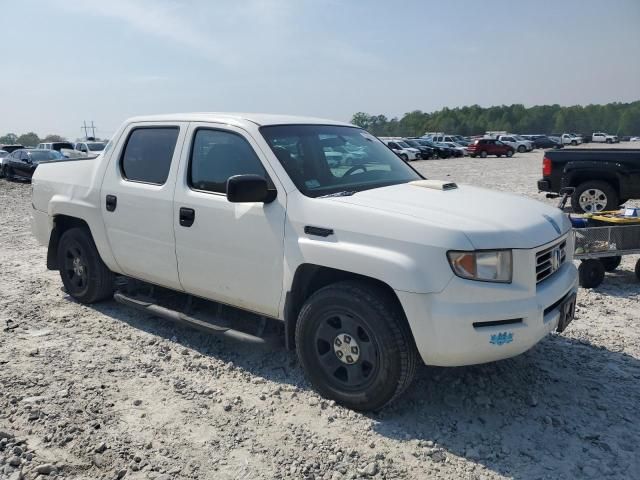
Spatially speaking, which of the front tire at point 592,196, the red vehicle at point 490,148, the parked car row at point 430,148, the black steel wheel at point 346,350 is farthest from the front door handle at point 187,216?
the red vehicle at point 490,148

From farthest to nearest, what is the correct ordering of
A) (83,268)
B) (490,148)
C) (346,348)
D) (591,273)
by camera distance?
(490,148) → (591,273) → (83,268) → (346,348)

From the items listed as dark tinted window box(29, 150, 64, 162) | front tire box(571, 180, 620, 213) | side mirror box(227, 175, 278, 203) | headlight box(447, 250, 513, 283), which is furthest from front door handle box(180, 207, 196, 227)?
dark tinted window box(29, 150, 64, 162)

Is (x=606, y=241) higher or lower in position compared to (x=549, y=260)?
lower

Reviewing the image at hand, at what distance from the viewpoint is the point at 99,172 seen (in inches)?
199

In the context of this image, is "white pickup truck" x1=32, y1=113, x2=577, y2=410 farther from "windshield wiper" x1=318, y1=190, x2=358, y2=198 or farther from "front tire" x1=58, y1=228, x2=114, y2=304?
"front tire" x1=58, y1=228, x2=114, y2=304

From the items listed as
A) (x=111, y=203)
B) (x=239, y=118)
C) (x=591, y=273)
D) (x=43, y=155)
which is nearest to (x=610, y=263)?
(x=591, y=273)

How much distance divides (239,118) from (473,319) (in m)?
2.31

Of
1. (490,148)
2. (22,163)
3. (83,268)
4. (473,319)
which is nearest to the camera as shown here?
(473,319)

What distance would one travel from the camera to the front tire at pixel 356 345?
3.26 meters

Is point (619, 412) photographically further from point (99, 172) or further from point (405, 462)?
point (99, 172)

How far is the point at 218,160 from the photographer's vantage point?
165 inches

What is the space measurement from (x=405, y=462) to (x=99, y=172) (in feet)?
12.2

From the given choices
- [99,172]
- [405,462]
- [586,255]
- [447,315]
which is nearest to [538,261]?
[447,315]

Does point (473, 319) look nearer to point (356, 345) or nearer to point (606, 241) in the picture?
point (356, 345)
